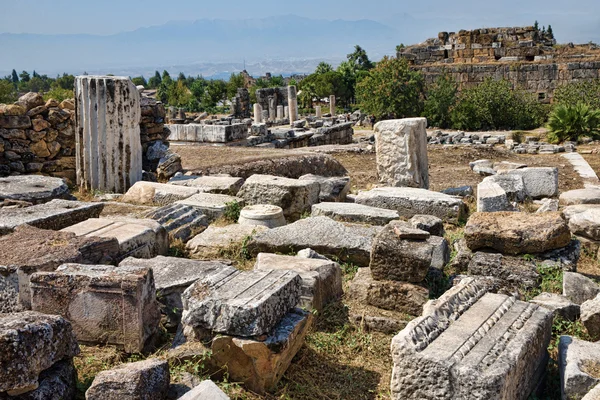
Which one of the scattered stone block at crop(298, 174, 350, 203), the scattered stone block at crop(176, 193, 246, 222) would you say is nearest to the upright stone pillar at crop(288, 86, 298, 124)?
the scattered stone block at crop(298, 174, 350, 203)

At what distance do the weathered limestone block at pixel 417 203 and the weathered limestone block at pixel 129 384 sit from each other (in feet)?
18.9

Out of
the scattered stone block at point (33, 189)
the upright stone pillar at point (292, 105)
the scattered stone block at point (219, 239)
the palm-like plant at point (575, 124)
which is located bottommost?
the scattered stone block at point (219, 239)

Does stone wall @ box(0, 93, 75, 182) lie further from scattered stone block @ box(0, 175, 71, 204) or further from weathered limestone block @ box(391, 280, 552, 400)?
weathered limestone block @ box(391, 280, 552, 400)

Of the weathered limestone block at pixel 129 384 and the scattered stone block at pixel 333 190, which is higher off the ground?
the scattered stone block at pixel 333 190

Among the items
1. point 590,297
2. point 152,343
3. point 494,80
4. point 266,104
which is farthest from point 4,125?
point 266,104

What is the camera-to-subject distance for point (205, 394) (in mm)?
3662

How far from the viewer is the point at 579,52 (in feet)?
97.4

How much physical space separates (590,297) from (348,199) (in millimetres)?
4967

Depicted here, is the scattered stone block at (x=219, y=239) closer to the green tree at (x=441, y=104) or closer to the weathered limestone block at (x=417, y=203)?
the weathered limestone block at (x=417, y=203)

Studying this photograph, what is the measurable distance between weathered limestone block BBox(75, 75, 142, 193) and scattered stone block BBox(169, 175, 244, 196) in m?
0.87

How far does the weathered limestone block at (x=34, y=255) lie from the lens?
4949mm

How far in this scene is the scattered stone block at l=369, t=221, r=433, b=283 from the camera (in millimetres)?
5605

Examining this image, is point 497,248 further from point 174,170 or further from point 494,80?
point 494,80

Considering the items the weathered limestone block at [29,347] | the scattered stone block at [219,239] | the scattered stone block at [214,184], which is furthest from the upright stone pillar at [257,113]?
the weathered limestone block at [29,347]
